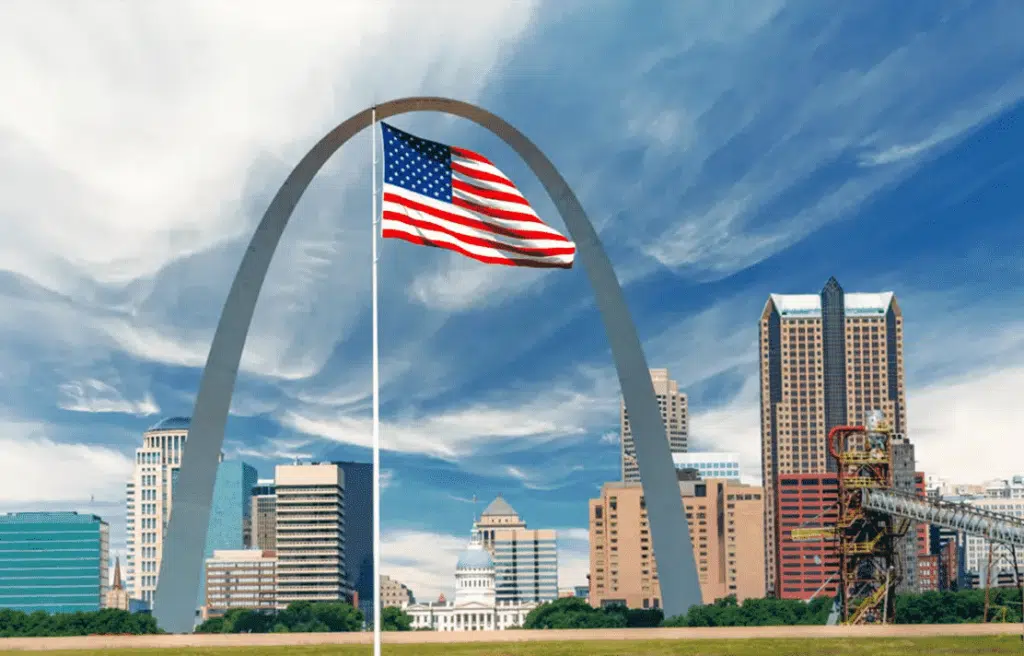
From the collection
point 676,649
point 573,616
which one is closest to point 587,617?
point 573,616

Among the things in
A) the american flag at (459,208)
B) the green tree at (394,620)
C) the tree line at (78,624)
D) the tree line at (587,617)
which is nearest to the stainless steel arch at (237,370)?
the tree line at (587,617)

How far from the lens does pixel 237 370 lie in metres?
65.8

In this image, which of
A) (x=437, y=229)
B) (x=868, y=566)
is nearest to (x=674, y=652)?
(x=437, y=229)

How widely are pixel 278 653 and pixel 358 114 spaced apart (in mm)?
23500

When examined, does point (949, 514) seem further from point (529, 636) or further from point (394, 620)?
point (394, 620)

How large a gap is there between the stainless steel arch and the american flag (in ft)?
84.8

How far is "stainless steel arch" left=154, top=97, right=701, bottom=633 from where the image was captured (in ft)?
213

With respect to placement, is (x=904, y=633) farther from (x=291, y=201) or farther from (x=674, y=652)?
(x=291, y=201)

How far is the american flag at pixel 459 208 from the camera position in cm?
3525

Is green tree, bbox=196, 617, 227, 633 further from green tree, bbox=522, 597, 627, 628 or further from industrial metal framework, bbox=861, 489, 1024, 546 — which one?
industrial metal framework, bbox=861, 489, 1024, 546

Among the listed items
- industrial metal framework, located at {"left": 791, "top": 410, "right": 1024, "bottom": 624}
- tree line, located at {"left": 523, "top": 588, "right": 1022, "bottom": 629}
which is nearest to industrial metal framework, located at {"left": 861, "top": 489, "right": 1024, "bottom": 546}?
industrial metal framework, located at {"left": 791, "top": 410, "right": 1024, "bottom": 624}

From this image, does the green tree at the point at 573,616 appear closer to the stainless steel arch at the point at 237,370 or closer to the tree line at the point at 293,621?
the tree line at the point at 293,621

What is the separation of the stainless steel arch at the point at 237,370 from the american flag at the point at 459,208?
84.8 feet

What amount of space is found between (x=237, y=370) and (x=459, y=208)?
3112 centimetres
